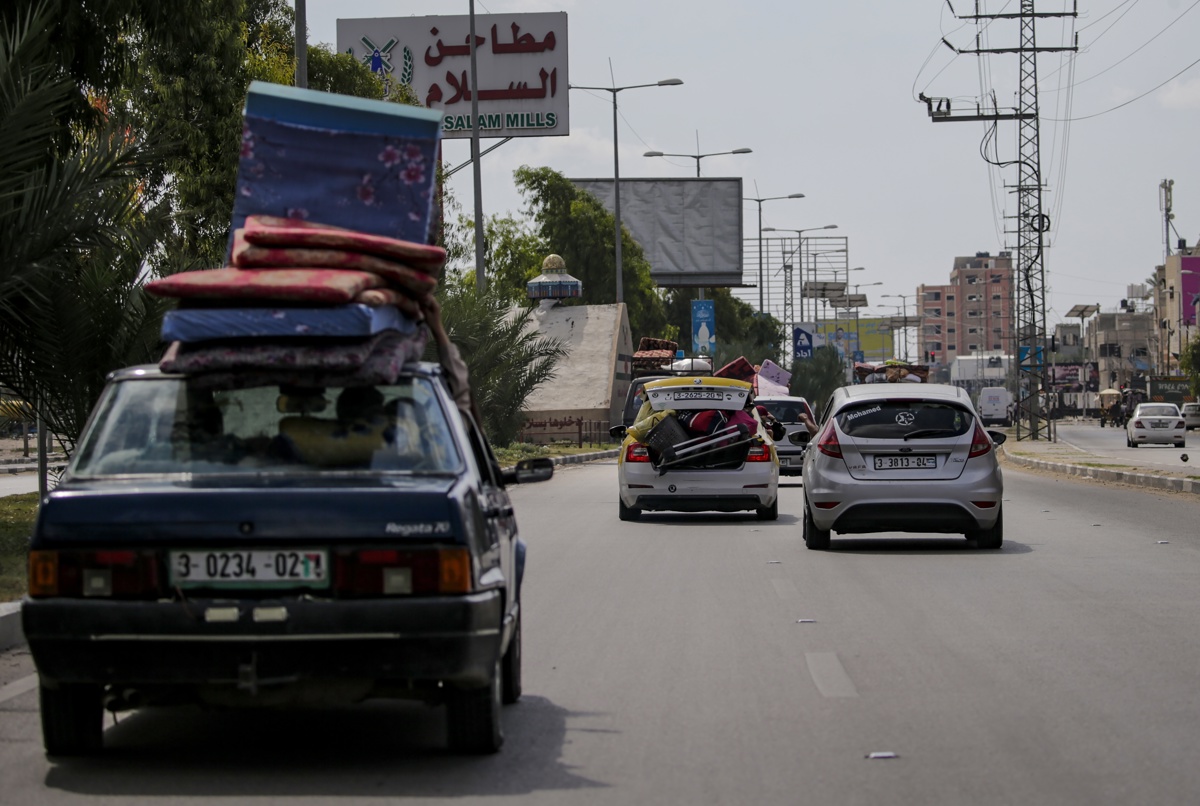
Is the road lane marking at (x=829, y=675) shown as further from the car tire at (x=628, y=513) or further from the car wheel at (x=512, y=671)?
the car tire at (x=628, y=513)

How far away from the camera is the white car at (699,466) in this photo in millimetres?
20438

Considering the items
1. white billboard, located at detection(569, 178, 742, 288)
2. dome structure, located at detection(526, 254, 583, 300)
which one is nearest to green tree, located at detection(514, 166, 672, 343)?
white billboard, located at detection(569, 178, 742, 288)

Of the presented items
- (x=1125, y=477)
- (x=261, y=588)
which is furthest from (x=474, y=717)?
(x=1125, y=477)

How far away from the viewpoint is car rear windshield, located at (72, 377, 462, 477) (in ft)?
21.0

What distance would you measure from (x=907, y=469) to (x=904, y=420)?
53 centimetres

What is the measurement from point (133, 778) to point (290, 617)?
878 mm

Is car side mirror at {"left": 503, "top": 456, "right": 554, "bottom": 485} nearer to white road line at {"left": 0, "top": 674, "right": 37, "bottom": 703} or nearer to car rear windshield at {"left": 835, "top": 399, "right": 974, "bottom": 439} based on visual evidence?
white road line at {"left": 0, "top": 674, "right": 37, "bottom": 703}

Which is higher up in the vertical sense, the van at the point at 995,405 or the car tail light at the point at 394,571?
the car tail light at the point at 394,571

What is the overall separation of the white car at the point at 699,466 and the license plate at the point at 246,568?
572 inches

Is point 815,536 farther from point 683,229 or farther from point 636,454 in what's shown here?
point 683,229

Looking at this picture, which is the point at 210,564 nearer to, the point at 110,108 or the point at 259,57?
the point at 110,108

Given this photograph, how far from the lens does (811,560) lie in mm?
15219

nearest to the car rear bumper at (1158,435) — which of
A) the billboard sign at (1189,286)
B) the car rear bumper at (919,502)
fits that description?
the car rear bumper at (919,502)

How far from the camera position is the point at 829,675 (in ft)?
28.0
